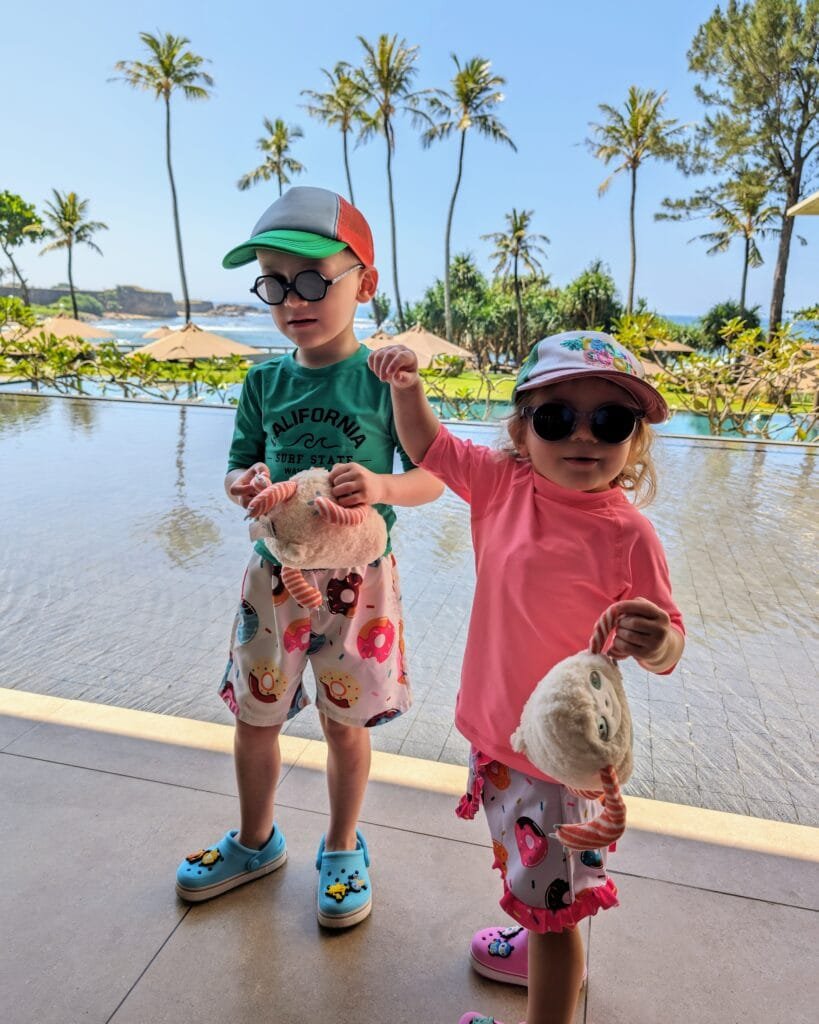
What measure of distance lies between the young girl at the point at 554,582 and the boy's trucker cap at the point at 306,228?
25cm

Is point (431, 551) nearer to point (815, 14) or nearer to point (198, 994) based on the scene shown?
point (198, 994)

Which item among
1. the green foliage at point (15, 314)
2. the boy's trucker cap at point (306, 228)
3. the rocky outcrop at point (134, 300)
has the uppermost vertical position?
the rocky outcrop at point (134, 300)

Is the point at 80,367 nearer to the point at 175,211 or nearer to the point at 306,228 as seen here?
the point at 306,228

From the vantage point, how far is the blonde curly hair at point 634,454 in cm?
100

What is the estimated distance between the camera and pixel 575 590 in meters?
0.92

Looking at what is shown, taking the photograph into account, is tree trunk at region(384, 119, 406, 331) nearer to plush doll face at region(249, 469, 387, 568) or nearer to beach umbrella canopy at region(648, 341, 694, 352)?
beach umbrella canopy at region(648, 341, 694, 352)

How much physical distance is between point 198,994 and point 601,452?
109 cm

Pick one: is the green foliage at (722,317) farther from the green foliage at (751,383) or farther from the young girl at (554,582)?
the young girl at (554,582)

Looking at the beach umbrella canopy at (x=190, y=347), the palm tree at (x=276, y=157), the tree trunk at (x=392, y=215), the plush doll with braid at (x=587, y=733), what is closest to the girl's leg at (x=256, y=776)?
the plush doll with braid at (x=587, y=733)

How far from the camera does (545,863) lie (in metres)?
0.92

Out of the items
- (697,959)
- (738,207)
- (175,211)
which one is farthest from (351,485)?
(175,211)

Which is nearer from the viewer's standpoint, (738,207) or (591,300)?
(738,207)

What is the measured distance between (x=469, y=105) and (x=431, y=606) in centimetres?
2272

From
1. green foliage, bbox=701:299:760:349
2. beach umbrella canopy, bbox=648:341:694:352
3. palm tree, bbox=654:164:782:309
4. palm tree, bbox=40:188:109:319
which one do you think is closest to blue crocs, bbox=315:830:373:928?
beach umbrella canopy, bbox=648:341:694:352
